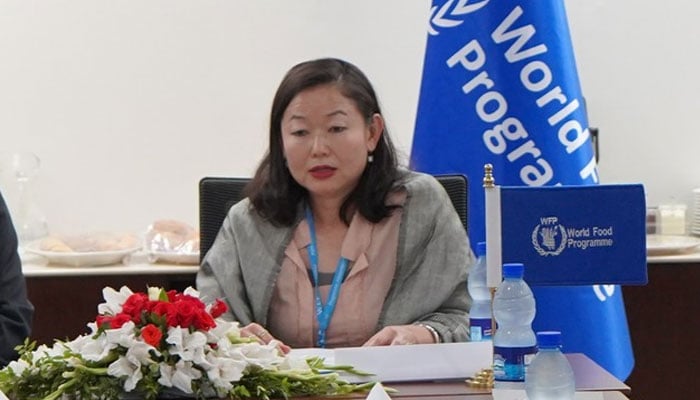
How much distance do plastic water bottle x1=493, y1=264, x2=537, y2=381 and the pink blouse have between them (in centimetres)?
56

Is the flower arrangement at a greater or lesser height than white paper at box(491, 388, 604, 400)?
greater

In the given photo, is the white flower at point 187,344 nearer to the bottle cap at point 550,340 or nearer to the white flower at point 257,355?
the white flower at point 257,355

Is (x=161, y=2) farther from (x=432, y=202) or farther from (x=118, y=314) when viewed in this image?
(x=118, y=314)

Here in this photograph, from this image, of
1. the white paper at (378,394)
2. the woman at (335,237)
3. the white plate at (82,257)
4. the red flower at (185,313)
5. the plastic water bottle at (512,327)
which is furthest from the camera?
the white plate at (82,257)

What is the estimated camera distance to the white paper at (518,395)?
1.73 m

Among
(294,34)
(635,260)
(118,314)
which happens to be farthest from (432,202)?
(294,34)

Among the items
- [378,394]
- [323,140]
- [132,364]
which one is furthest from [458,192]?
[132,364]

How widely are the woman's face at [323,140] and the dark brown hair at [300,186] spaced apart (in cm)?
3

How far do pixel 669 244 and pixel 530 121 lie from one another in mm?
1017

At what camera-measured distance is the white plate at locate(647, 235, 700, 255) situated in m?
3.70

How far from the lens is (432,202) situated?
2.53 metres

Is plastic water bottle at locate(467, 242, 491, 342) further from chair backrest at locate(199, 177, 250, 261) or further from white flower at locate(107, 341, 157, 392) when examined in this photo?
white flower at locate(107, 341, 157, 392)

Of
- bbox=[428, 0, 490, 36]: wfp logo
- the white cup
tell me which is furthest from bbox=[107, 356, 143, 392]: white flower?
the white cup

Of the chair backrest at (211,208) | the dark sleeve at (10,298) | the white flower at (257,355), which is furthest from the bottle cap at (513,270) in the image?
the dark sleeve at (10,298)
